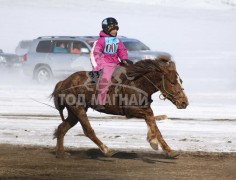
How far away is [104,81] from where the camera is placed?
1030 centimetres

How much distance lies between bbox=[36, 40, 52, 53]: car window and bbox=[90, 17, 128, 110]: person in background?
656 inches

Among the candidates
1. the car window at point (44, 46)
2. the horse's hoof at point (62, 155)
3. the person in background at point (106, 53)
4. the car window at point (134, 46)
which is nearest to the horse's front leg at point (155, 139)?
the person in background at point (106, 53)

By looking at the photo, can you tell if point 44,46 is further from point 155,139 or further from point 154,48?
point 154,48

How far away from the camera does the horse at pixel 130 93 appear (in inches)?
380

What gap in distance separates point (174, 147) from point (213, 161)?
161cm

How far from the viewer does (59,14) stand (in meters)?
60.6

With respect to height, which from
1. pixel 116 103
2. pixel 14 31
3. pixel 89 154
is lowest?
pixel 14 31

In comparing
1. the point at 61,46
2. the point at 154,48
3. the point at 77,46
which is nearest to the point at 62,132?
the point at 77,46

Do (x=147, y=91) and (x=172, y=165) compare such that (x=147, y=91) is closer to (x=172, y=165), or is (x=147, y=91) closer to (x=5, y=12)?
(x=172, y=165)

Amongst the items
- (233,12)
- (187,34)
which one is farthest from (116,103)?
(233,12)

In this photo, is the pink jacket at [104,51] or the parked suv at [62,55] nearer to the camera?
the pink jacket at [104,51]

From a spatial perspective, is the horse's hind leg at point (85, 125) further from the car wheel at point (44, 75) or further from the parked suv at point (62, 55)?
the car wheel at point (44, 75)

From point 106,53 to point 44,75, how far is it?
54.6 ft

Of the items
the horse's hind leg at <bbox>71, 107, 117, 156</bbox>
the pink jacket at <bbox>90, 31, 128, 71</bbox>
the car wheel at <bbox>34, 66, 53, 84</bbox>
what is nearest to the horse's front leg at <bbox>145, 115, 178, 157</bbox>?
the horse's hind leg at <bbox>71, 107, 117, 156</bbox>
